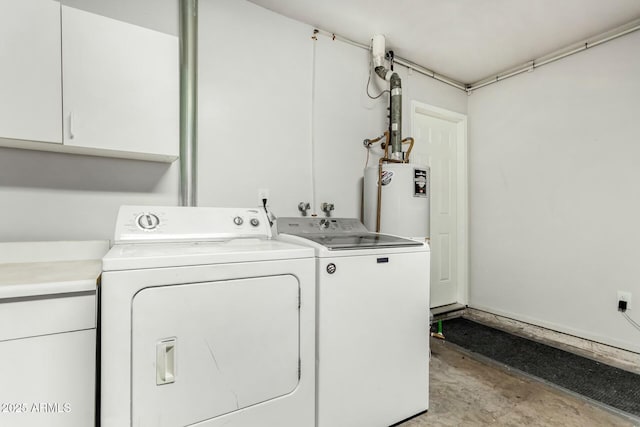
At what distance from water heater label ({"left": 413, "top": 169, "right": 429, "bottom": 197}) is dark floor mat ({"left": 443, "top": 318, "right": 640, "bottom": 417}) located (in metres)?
1.25

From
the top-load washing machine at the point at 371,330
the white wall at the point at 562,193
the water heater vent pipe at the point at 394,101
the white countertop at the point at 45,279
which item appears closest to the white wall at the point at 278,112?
the water heater vent pipe at the point at 394,101

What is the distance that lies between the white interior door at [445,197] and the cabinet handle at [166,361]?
2647 millimetres

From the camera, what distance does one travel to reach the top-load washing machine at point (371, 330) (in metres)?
1.36

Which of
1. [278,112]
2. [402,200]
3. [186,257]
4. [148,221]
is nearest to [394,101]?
[402,200]

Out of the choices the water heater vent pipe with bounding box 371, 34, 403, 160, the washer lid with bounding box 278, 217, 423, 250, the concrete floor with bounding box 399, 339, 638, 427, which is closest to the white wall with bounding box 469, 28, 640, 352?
the concrete floor with bounding box 399, 339, 638, 427

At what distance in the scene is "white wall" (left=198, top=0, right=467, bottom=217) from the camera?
2.00 meters

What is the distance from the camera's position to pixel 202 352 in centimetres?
109

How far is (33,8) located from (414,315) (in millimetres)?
2210

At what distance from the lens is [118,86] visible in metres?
1.46

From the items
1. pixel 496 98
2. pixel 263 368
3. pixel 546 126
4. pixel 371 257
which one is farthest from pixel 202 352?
pixel 496 98

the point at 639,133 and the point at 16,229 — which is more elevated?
the point at 639,133

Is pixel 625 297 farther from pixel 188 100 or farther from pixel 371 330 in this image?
pixel 188 100

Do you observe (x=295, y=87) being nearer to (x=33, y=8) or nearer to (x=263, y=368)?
(x=33, y=8)

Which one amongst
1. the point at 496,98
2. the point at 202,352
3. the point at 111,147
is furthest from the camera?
the point at 496,98
